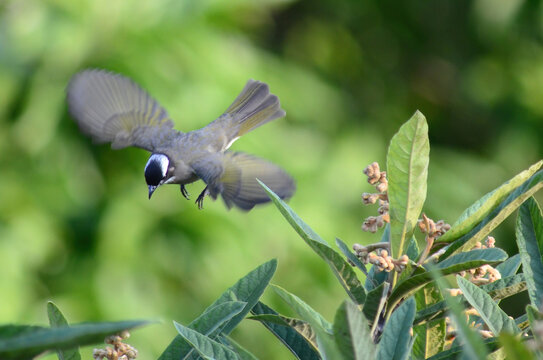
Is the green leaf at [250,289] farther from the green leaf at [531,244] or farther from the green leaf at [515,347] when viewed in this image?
the green leaf at [515,347]

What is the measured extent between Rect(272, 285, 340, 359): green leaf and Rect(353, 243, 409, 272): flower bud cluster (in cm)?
12

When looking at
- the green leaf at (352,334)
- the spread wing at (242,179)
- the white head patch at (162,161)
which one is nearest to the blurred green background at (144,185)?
the white head patch at (162,161)

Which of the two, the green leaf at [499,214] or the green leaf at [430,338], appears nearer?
the green leaf at [499,214]

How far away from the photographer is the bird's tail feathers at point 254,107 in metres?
2.54

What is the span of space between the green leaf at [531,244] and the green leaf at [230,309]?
40 centimetres

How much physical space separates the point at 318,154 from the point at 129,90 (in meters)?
4.59

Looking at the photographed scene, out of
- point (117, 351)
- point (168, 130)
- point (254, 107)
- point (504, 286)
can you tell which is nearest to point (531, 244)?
point (504, 286)

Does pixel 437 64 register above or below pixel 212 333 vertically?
above

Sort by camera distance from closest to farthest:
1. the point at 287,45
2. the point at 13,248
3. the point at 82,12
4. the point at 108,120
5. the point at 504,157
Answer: the point at 108,120
the point at 13,248
the point at 82,12
the point at 504,157
the point at 287,45

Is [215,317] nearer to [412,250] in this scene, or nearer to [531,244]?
[412,250]

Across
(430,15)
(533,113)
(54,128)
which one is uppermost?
(430,15)

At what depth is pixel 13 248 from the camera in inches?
213

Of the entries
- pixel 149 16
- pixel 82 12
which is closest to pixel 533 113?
pixel 149 16

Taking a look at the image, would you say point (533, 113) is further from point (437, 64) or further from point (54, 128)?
point (54, 128)
